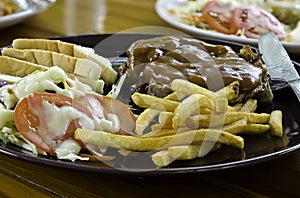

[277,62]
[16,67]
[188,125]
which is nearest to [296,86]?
[277,62]

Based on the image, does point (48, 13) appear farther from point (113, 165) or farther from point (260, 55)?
point (113, 165)

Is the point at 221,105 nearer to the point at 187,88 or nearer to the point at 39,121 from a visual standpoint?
the point at 187,88

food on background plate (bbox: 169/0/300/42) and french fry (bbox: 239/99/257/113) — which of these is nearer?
french fry (bbox: 239/99/257/113)

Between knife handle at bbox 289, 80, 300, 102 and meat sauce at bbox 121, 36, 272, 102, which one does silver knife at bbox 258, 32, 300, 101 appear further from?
meat sauce at bbox 121, 36, 272, 102

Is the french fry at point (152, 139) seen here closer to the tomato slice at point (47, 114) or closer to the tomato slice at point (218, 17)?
the tomato slice at point (47, 114)

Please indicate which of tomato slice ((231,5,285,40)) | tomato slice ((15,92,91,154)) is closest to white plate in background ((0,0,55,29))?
tomato slice ((231,5,285,40))

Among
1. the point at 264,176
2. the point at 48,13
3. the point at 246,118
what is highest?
the point at 246,118

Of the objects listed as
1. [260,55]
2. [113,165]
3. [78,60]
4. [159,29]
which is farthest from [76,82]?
[159,29]
